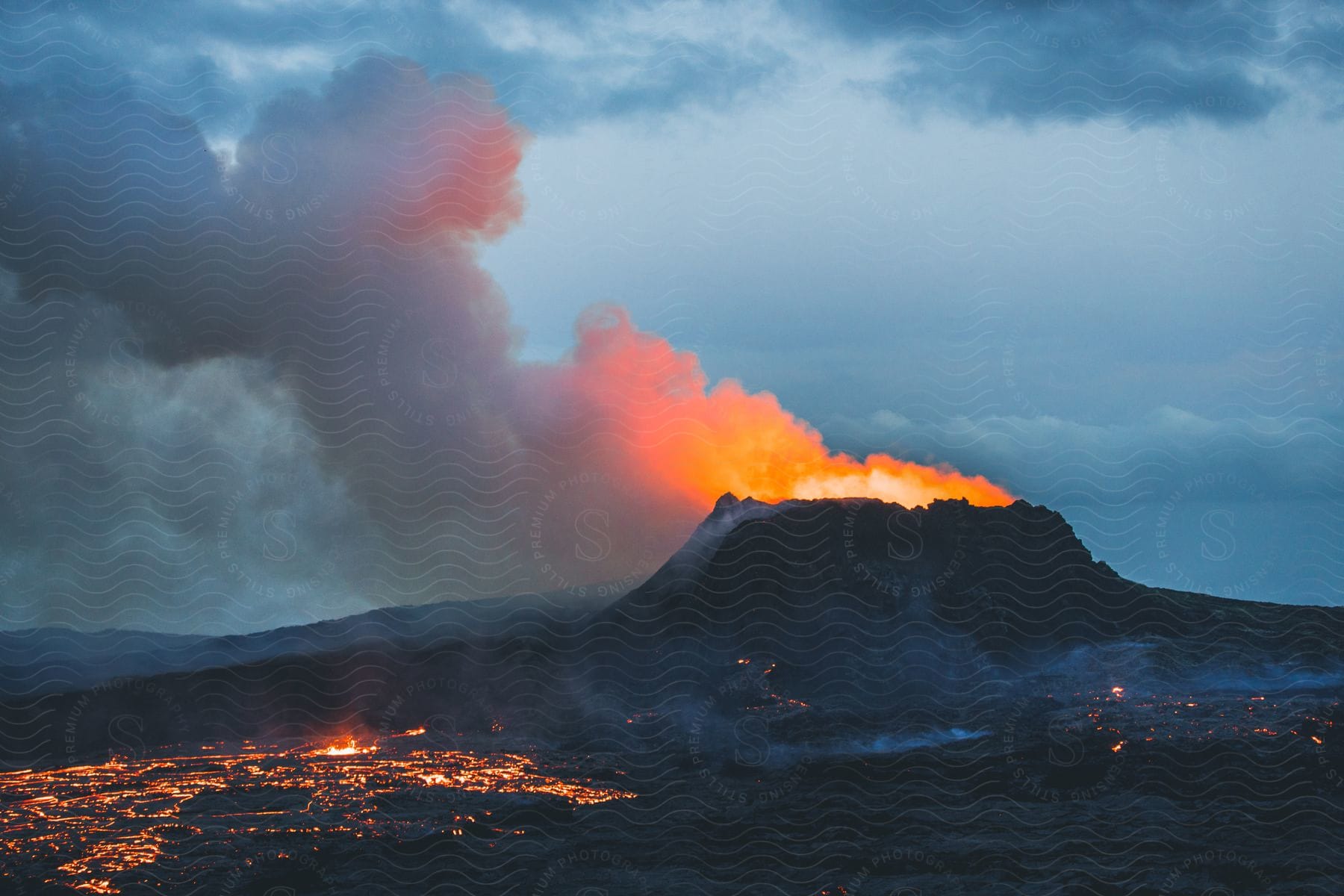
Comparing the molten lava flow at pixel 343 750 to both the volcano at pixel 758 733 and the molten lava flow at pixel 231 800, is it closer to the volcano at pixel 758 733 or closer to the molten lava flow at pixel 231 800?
the molten lava flow at pixel 231 800

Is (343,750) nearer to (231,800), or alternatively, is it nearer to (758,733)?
(231,800)

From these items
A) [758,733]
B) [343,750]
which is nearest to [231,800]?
[343,750]

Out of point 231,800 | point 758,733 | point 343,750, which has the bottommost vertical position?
point 231,800

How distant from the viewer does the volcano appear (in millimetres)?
38438

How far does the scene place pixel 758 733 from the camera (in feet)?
176

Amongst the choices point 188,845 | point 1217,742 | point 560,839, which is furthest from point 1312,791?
point 188,845

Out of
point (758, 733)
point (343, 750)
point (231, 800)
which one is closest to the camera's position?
point (231, 800)

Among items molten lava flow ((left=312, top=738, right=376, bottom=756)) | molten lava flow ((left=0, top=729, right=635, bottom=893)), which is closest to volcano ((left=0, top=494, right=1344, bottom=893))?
molten lava flow ((left=0, top=729, right=635, bottom=893))

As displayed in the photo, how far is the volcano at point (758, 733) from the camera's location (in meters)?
38.4

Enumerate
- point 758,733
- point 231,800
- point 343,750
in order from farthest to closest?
point 343,750 → point 758,733 → point 231,800

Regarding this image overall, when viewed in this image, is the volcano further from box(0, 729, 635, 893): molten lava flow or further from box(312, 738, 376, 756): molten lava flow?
box(312, 738, 376, 756): molten lava flow

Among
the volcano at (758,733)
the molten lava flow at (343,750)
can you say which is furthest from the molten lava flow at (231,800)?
the volcano at (758,733)

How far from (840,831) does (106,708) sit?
5166 cm

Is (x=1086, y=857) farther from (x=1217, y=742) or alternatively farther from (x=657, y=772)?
(x=657, y=772)
